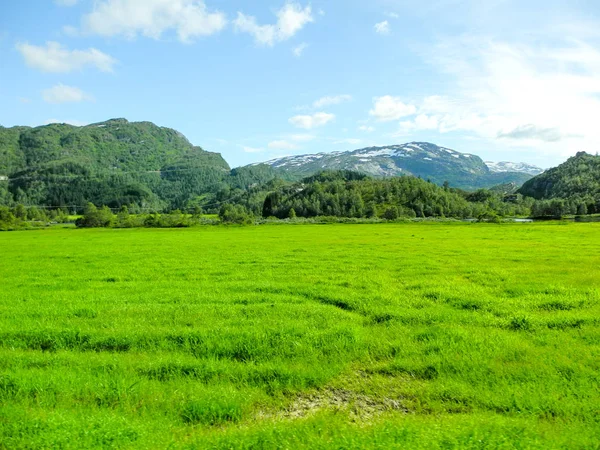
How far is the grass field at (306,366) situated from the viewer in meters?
6.86

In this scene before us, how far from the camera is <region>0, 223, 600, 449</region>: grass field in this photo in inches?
270

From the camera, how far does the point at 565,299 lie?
51.5 feet

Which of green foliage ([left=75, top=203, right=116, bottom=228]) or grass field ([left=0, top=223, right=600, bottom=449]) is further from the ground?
green foliage ([left=75, top=203, right=116, bottom=228])

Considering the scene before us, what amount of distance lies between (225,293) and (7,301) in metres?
10.2

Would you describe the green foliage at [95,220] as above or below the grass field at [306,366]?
above

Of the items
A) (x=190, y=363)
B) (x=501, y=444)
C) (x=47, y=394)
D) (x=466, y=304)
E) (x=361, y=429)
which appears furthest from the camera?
(x=466, y=304)

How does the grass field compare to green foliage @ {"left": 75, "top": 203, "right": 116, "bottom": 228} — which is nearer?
the grass field

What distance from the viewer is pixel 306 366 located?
9797 mm

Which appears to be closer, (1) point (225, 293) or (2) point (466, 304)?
(2) point (466, 304)

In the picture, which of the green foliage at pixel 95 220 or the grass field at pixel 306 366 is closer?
the grass field at pixel 306 366

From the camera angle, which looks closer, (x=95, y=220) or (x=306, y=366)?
(x=306, y=366)

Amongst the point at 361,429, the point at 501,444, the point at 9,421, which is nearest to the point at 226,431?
the point at 361,429

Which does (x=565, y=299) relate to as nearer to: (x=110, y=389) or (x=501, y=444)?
(x=501, y=444)

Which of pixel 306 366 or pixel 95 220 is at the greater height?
pixel 95 220
